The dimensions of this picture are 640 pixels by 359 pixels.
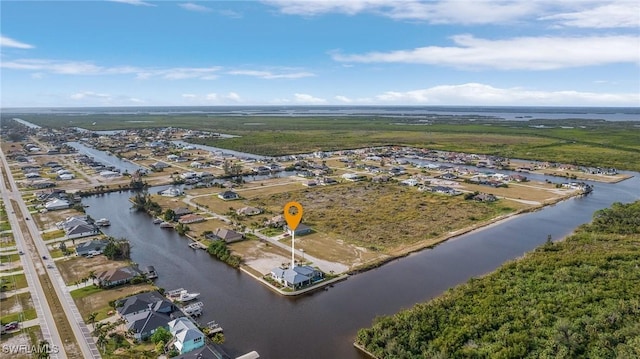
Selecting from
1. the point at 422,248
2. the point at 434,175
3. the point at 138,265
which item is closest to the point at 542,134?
the point at 434,175

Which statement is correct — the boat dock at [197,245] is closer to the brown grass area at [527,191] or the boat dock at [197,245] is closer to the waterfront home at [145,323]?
the waterfront home at [145,323]

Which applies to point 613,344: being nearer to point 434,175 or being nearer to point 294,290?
point 294,290

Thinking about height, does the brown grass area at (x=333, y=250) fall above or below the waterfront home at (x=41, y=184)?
below

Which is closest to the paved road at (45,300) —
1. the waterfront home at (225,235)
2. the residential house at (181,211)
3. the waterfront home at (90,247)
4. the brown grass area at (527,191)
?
the waterfront home at (90,247)

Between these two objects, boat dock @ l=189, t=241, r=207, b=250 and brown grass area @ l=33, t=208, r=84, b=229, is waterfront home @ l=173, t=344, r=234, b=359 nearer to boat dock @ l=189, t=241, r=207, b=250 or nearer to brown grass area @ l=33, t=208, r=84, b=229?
boat dock @ l=189, t=241, r=207, b=250

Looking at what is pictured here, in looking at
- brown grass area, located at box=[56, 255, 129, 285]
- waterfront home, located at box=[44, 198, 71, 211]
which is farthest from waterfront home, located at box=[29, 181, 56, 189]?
brown grass area, located at box=[56, 255, 129, 285]

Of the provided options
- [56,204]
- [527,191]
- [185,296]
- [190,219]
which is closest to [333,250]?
[185,296]
